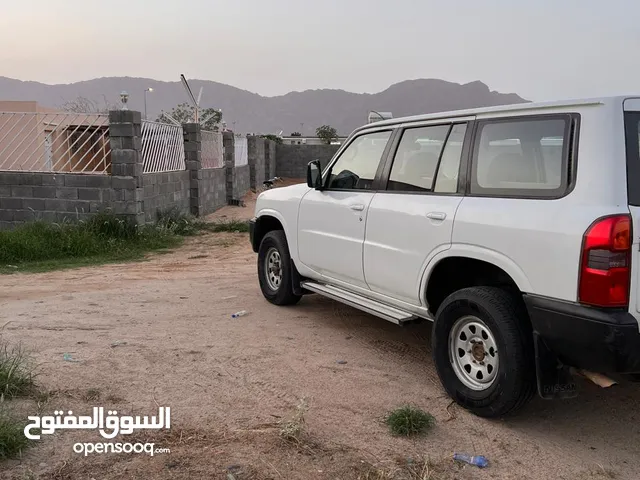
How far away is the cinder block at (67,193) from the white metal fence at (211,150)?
5281 millimetres

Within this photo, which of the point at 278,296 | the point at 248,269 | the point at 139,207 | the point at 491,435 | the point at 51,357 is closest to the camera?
the point at 491,435

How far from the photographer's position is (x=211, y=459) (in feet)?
10.2

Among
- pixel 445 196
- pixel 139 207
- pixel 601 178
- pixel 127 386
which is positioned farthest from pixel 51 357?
pixel 139 207

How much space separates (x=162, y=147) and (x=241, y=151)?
972cm

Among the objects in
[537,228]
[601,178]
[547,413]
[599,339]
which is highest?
[601,178]

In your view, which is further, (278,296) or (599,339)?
(278,296)

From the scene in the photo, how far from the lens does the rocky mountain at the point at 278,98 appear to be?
152 m

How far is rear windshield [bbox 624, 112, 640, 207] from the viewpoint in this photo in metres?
3.02

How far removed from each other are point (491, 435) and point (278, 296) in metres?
3.07

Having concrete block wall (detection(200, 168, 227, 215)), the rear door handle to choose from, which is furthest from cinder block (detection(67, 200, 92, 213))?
the rear door handle

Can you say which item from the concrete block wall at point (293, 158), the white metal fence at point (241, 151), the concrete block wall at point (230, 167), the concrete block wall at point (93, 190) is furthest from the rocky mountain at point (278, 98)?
the concrete block wall at point (93, 190)

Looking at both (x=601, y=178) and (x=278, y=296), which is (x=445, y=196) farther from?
(x=278, y=296)

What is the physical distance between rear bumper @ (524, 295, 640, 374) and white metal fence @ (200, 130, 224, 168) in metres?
13.2

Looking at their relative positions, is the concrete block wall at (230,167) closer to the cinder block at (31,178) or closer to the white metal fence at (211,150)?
the white metal fence at (211,150)
